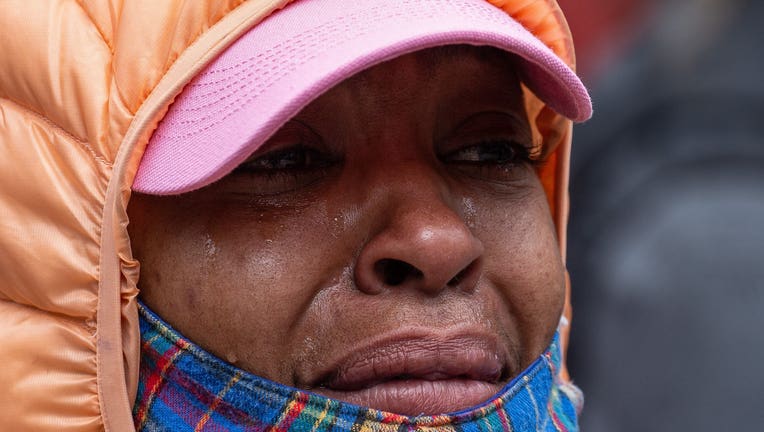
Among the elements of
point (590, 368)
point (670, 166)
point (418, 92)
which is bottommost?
point (590, 368)

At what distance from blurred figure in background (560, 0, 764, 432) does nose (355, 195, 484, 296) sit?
9.72 feet

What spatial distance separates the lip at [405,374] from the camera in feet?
4.99

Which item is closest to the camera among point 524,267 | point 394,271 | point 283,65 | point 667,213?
point 283,65

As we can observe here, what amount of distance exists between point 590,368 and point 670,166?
100 centimetres

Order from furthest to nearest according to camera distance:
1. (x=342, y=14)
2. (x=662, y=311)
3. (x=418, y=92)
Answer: (x=662, y=311)
(x=418, y=92)
(x=342, y=14)

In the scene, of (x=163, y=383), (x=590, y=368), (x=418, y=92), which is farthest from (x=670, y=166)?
(x=163, y=383)

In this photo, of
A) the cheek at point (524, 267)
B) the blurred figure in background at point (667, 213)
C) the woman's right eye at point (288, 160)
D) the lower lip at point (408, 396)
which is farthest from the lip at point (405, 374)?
the blurred figure in background at point (667, 213)

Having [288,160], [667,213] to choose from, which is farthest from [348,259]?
[667,213]

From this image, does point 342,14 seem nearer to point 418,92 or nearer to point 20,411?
point 418,92

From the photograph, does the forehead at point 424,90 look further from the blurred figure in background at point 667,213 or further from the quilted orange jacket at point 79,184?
the blurred figure in background at point 667,213

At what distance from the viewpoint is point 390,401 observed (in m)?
1.53

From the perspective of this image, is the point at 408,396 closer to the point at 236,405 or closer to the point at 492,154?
the point at 236,405

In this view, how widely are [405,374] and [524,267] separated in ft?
1.13

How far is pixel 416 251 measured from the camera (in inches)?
59.5
